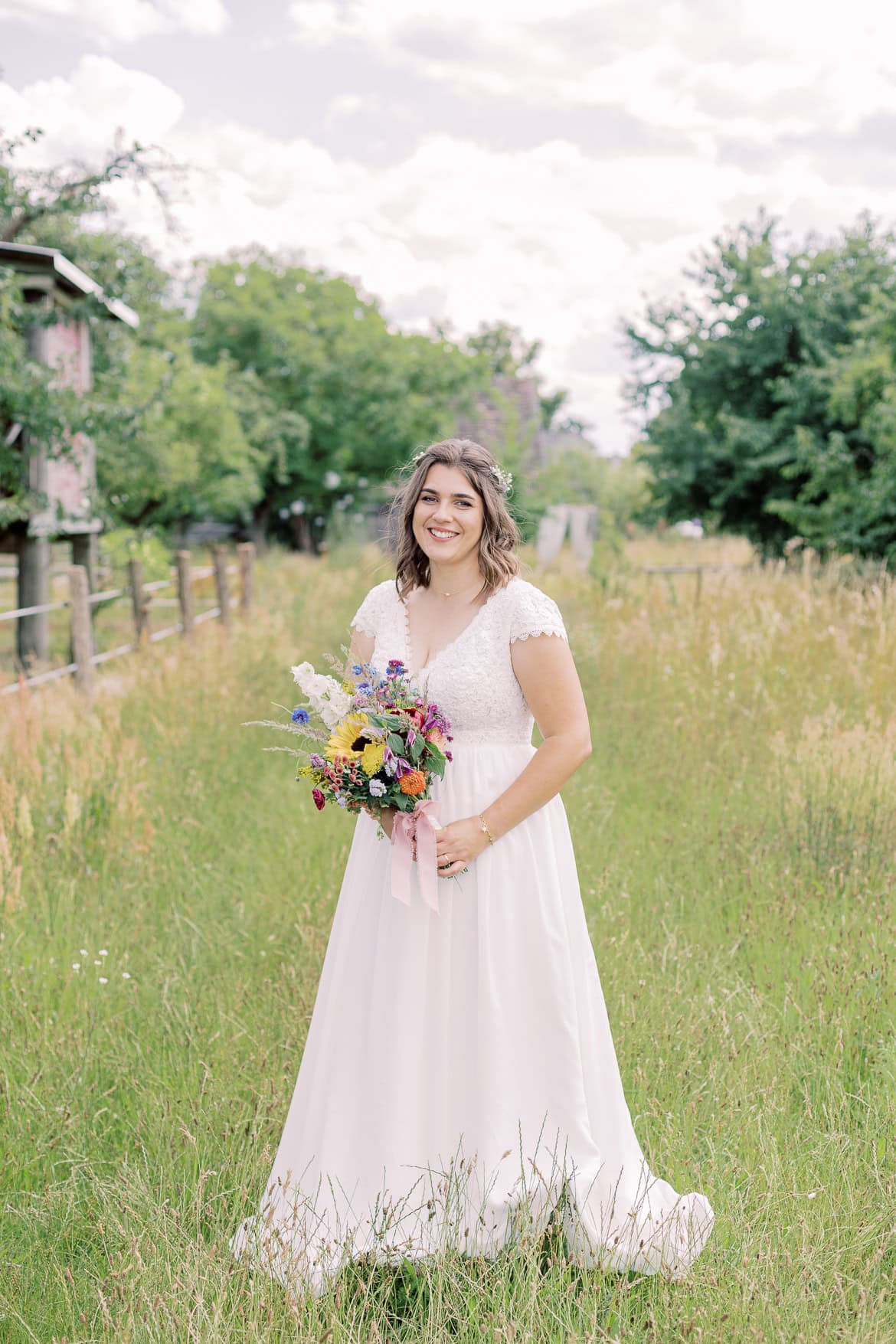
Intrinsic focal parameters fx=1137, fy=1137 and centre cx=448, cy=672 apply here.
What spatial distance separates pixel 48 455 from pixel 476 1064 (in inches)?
401

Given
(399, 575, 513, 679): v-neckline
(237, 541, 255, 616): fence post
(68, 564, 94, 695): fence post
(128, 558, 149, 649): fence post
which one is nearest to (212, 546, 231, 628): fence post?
(237, 541, 255, 616): fence post

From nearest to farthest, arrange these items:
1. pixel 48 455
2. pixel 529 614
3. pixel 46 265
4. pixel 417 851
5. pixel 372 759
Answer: pixel 372 759, pixel 417 851, pixel 529 614, pixel 48 455, pixel 46 265

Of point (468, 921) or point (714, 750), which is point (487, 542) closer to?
point (468, 921)

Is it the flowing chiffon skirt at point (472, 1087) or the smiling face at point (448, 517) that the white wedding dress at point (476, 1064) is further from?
the smiling face at point (448, 517)

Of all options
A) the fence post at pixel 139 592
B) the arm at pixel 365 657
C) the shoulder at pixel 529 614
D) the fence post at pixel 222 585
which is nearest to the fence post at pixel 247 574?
the fence post at pixel 222 585

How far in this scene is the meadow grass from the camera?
2.54 meters

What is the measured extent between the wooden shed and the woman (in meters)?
9.53

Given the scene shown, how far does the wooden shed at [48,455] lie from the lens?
1202cm

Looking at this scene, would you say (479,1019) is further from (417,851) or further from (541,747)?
(541,747)

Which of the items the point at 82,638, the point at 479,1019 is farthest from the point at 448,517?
the point at 82,638

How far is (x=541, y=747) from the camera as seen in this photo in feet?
8.70

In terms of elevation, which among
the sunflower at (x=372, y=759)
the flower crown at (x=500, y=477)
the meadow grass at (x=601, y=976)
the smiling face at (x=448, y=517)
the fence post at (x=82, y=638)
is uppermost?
the flower crown at (x=500, y=477)

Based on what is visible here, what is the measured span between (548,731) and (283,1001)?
1.81 meters

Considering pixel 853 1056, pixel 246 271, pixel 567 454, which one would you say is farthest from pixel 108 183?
pixel 567 454
